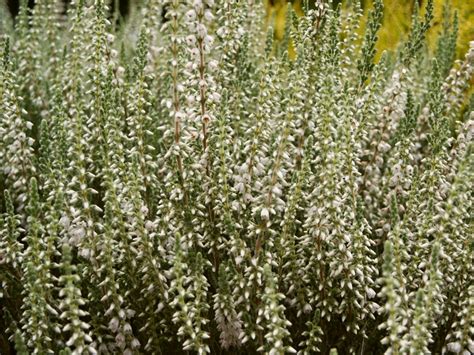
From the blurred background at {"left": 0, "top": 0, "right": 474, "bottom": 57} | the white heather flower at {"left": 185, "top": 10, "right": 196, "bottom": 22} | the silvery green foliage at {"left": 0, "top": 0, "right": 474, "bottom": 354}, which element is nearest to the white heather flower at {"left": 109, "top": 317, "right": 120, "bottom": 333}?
the silvery green foliage at {"left": 0, "top": 0, "right": 474, "bottom": 354}

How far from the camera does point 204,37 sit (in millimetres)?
3598

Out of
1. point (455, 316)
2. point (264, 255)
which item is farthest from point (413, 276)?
point (264, 255)

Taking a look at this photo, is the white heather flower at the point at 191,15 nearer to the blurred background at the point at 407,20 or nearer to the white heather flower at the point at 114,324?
the white heather flower at the point at 114,324

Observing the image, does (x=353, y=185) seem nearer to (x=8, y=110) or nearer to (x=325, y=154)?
(x=325, y=154)

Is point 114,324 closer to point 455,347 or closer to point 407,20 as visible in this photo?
point 455,347

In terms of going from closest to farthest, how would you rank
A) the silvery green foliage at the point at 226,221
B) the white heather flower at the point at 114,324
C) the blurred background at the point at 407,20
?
1. the silvery green foliage at the point at 226,221
2. the white heather flower at the point at 114,324
3. the blurred background at the point at 407,20

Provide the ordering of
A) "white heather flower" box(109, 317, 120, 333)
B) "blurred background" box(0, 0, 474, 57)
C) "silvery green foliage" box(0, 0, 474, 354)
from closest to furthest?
1. "silvery green foliage" box(0, 0, 474, 354)
2. "white heather flower" box(109, 317, 120, 333)
3. "blurred background" box(0, 0, 474, 57)

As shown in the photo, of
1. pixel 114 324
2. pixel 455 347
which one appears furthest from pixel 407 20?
pixel 114 324

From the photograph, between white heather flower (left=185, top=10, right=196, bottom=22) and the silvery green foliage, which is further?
white heather flower (left=185, top=10, right=196, bottom=22)

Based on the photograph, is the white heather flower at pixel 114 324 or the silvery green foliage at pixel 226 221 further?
the white heather flower at pixel 114 324

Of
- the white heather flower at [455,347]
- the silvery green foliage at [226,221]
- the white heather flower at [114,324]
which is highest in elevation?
the silvery green foliage at [226,221]

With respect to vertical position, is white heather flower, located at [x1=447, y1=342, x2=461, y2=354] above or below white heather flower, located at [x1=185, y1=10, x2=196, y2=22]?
below

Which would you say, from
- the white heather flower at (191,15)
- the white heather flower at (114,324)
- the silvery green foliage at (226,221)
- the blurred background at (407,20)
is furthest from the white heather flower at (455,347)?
the blurred background at (407,20)

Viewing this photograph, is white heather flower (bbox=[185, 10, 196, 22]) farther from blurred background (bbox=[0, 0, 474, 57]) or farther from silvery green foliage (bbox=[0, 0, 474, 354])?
blurred background (bbox=[0, 0, 474, 57])
